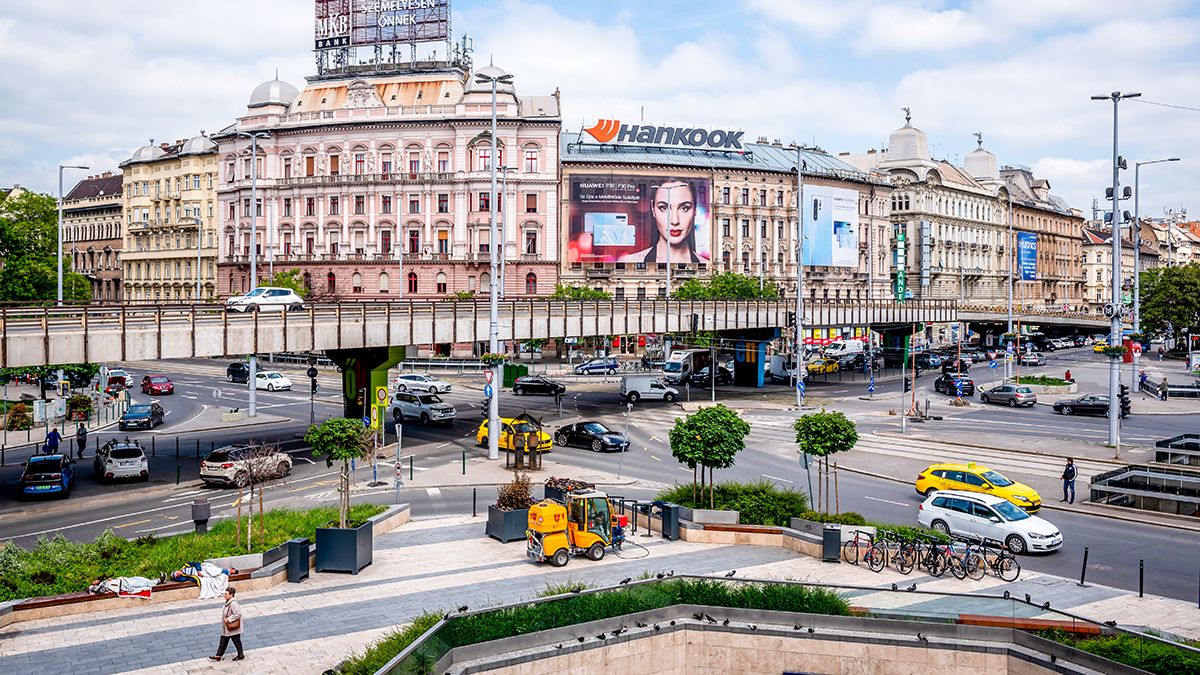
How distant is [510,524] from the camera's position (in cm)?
2592

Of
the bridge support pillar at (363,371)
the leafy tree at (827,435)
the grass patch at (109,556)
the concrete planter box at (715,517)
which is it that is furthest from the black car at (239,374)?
the leafy tree at (827,435)

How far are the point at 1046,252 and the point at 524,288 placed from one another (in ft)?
324

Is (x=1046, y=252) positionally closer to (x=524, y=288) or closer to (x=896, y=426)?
(x=524, y=288)

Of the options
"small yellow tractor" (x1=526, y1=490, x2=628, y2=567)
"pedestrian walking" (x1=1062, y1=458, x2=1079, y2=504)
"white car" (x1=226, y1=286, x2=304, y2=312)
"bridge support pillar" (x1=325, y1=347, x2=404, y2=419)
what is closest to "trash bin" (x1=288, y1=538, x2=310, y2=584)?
"small yellow tractor" (x1=526, y1=490, x2=628, y2=567)

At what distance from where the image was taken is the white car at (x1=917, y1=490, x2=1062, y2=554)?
83.5 ft

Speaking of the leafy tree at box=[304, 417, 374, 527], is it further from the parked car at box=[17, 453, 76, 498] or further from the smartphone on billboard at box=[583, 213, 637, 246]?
the smartphone on billboard at box=[583, 213, 637, 246]

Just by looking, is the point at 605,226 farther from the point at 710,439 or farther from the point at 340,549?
the point at 340,549

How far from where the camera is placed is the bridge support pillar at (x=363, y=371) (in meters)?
45.3

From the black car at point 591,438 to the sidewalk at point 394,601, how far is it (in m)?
16.8

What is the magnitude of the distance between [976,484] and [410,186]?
71951mm

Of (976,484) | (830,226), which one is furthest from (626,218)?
(976,484)

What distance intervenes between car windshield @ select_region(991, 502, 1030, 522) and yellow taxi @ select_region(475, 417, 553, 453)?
59.5 feet

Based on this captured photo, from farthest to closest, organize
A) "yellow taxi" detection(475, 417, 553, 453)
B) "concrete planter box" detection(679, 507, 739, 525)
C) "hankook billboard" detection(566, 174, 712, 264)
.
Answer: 1. "hankook billboard" detection(566, 174, 712, 264)
2. "yellow taxi" detection(475, 417, 553, 453)
3. "concrete planter box" detection(679, 507, 739, 525)

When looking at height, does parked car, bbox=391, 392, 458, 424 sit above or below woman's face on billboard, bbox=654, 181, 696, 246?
below
